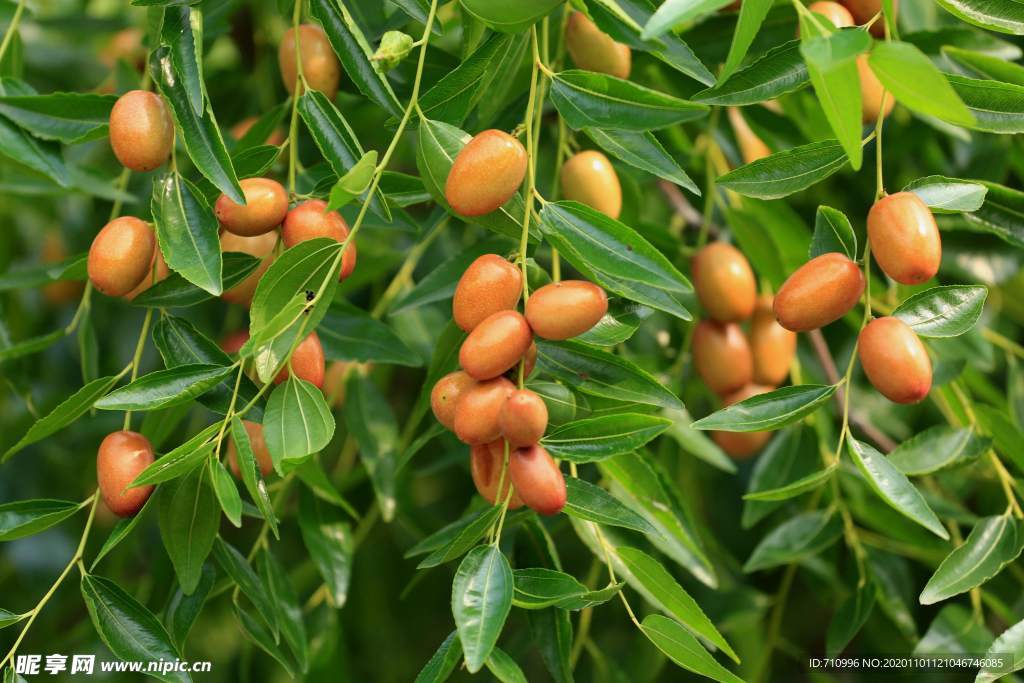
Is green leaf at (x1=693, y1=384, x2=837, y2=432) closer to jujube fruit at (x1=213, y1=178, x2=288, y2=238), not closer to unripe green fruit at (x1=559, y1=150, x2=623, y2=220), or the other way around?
unripe green fruit at (x1=559, y1=150, x2=623, y2=220)

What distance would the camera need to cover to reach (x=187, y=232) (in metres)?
0.85

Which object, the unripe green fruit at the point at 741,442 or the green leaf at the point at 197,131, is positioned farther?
the unripe green fruit at the point at 741,442

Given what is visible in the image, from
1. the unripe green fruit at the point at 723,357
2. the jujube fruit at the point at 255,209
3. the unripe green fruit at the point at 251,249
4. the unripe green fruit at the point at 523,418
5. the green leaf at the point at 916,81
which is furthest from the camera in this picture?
the unripe green fruit at the point at 723,357

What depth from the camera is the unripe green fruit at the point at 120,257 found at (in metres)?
0.83

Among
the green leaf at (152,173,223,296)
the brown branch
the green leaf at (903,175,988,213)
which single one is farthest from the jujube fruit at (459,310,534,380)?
the brown branch

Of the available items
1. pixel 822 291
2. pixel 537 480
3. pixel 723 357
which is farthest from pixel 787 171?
pixel 723 357

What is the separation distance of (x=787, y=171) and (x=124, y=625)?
0.63m

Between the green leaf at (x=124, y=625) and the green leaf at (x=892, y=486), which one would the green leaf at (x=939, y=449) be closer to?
the green leaf at (x=892, y=486)

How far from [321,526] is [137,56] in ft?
2.86

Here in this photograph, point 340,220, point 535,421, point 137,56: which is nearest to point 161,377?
point 340,220

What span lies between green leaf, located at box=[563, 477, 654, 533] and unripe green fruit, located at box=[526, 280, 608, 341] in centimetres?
13

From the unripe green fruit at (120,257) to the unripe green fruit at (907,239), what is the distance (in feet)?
1.78

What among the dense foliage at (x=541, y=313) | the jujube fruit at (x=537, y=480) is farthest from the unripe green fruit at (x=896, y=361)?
the jujube fruit at (x=537, y=480)

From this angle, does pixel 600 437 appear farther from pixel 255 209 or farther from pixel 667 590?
pixel 255 209
